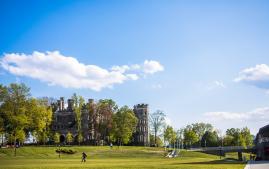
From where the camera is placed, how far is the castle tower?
14400 cm

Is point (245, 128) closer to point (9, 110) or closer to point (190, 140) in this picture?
point (190, 140)

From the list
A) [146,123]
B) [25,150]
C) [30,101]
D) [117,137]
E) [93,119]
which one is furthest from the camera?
[146,123]

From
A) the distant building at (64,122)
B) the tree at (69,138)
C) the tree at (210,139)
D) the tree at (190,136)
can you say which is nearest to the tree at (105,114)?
the tree at (69,138)

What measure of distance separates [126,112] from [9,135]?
37551 mm

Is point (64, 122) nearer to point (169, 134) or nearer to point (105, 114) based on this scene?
point (105, 114)

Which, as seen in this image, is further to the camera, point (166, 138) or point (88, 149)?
point (166, 138)

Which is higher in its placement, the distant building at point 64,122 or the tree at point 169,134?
the distant building at point 64,122

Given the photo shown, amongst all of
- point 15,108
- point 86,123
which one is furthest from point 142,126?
point 15,108

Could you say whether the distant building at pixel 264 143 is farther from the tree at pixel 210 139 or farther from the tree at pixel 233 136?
the tree at pixel 210 139

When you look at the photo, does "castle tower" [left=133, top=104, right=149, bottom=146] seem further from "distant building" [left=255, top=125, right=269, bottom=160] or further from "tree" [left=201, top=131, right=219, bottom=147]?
"distant building" [left=255, top=125, right=269, bottom=160]

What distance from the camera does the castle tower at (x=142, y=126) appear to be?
144000 millimetres

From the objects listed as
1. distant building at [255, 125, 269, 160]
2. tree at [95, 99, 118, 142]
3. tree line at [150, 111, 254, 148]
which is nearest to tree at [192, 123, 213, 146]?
tree line at [150, 111, 254, 148]

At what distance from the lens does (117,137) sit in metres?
115

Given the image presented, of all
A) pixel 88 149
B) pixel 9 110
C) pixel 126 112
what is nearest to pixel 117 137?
pixel 126 112
